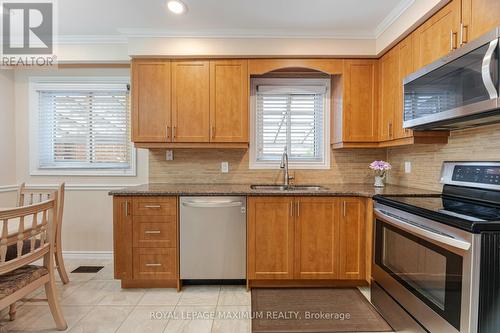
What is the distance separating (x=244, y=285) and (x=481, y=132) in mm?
2257

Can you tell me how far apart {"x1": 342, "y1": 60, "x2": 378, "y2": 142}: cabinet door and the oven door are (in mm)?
1000

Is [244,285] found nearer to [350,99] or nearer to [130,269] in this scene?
[130,269]

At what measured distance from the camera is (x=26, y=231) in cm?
169

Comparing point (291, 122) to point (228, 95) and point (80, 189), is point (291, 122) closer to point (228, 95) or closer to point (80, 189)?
point (228, 95)

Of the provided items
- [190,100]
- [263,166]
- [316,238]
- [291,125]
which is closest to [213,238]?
[316,238]

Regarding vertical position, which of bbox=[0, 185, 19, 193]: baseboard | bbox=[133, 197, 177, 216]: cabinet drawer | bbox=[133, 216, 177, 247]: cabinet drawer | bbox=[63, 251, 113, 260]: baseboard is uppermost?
bbox=[0, 185, 19, 193]: baseboard

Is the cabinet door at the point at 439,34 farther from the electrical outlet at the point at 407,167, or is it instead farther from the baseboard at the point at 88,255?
the baseboard at the point at 88,255

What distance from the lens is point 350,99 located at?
2770 millimetres

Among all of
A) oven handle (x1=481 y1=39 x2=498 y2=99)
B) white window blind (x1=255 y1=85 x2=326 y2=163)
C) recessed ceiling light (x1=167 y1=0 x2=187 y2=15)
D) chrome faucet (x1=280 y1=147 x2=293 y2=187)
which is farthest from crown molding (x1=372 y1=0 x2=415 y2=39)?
recessed ceiling light (x1=167 y1=0 x2=187 y2=15)

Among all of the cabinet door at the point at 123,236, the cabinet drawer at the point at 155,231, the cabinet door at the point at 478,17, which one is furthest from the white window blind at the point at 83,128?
the cabinet door at the point at 478,17

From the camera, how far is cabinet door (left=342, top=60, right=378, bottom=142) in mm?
2764

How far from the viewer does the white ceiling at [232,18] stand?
227cm

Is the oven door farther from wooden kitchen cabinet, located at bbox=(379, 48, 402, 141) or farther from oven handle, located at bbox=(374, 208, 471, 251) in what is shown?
wooden kitchen cabinet, located at bbox=(379, 48, 402, 141)

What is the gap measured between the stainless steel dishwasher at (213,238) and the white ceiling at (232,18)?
163 centimetres
